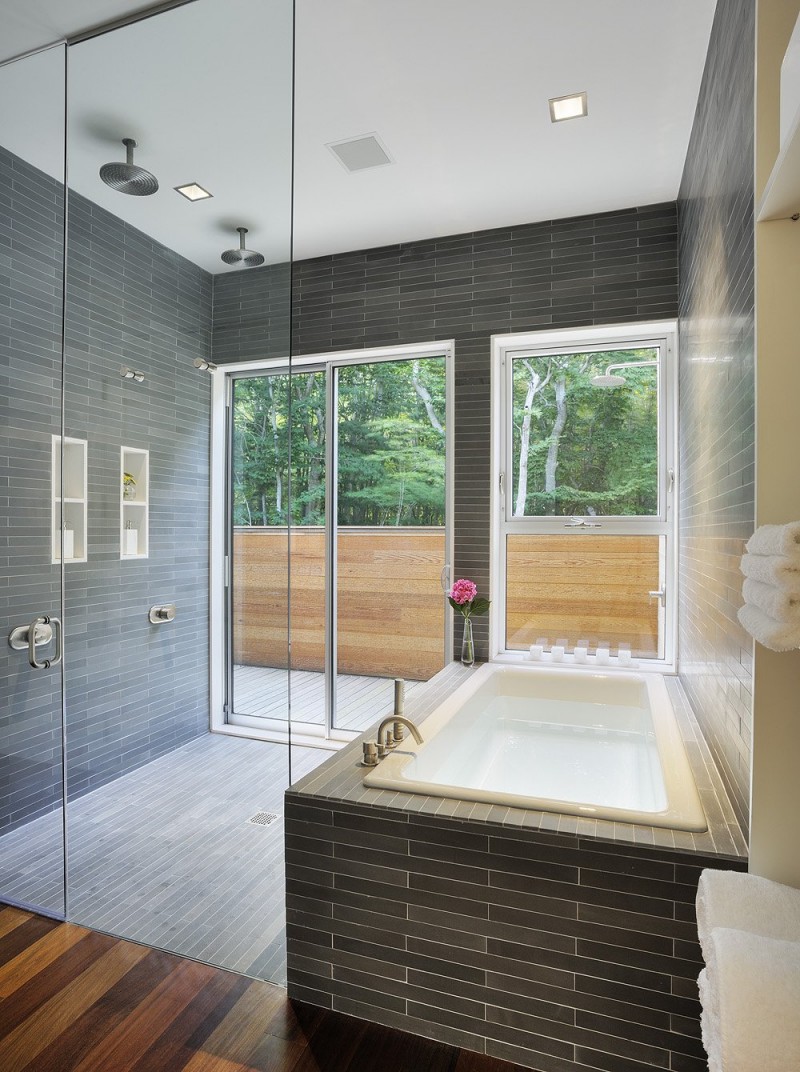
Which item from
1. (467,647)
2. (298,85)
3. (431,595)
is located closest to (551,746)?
(467,647)

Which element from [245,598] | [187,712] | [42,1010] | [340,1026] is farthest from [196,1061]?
[245,598]

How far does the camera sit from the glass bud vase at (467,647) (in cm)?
344

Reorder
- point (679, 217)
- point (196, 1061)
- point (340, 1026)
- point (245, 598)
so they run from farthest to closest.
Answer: point (679, 217) < point (245, 598) < point (340, 1026) < point (196, 1061)

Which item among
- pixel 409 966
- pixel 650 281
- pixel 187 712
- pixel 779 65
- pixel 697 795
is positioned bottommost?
pixel 409 966

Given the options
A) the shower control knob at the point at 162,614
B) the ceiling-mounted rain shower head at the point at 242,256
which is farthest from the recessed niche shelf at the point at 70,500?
the ceiling-mounted rain shower head at the point at 242,256

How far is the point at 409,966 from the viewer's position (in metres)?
1.63

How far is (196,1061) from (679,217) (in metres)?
3.70

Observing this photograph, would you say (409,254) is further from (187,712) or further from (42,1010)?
(42,1010)

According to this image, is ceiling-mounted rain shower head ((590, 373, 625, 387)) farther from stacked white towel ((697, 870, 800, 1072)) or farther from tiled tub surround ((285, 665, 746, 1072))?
stacked white towel ((697, 870, 800, 1072))

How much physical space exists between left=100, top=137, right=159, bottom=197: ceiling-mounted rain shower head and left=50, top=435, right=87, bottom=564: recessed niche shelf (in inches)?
32.8

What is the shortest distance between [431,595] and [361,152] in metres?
2.31

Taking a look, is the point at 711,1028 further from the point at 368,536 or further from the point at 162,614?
the point at 368,536

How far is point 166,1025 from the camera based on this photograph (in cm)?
166

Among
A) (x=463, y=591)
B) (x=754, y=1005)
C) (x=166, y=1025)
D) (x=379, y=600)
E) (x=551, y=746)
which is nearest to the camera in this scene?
(x=754, y=1005)
